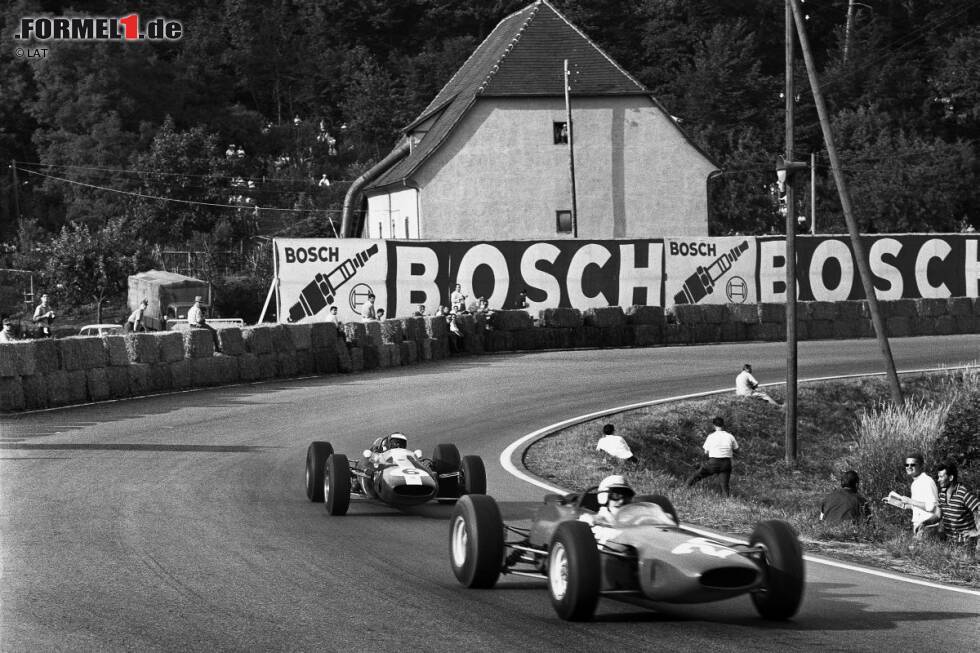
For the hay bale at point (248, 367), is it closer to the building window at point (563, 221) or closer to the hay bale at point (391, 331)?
the hay bale at point (391, 331)

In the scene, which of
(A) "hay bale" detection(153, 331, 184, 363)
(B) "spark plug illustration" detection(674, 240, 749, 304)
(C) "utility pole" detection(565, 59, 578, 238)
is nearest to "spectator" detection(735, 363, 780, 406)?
(A) "hay bale" detection(153, 331, 184, 363)

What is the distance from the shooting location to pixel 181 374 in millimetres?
24031

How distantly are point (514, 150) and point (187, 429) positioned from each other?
34.1m

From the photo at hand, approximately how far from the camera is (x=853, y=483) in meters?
16.0

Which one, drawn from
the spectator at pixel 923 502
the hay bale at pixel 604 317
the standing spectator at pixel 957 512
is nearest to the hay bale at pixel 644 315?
the hay bale at pixel 604 317

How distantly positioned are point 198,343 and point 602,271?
16612mm

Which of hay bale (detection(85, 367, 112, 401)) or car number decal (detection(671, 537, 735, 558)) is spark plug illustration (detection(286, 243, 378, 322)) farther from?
car number decal (detection(671, 537, 735, 558))

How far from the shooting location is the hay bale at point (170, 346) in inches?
933

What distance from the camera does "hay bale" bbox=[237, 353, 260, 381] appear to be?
25.5 metres

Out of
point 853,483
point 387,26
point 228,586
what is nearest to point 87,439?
point 228,586

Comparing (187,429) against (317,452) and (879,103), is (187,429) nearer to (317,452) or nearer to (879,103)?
(317,452)

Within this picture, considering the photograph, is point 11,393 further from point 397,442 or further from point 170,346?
point 397,442

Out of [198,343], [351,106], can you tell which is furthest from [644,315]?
[351,106]

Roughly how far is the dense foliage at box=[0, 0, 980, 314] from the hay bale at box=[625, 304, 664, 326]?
3253 centimetres
